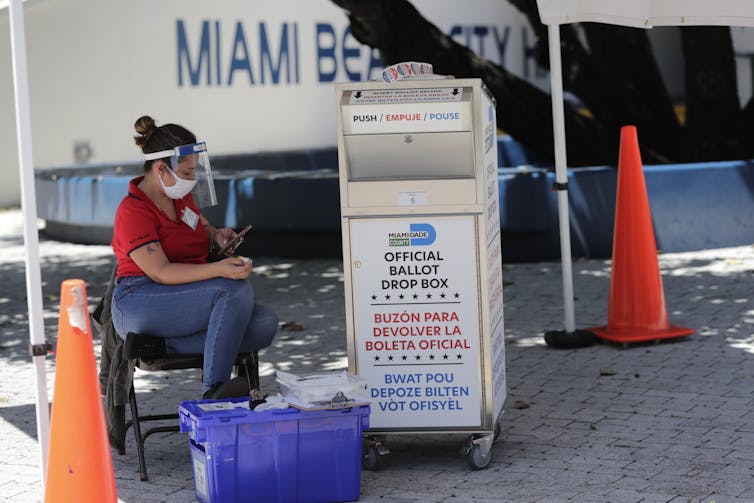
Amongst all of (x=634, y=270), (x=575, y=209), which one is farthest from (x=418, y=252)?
(x=575, y=209)

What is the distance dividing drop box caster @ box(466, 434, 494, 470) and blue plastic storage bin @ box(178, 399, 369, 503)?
0.55m

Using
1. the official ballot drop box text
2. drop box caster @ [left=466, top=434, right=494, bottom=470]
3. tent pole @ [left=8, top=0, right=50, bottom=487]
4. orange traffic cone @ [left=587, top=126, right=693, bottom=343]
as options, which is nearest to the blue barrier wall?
orange traffic cone @ [left=587, top=126, right=693, bottom=343]

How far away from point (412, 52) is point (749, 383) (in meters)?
5.24

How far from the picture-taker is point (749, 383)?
6.39 meters

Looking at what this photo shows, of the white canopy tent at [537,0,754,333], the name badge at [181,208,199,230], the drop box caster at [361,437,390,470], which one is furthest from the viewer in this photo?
the white canopy tent at [537,0,754,333]

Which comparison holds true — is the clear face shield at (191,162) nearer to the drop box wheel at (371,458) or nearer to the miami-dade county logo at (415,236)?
the miami-dade county logo at (415,236)

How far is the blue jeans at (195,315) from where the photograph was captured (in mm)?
5109

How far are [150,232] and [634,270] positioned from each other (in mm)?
3253

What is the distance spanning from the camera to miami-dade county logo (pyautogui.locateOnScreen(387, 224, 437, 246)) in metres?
5.14

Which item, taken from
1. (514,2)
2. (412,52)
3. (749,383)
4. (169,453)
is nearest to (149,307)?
(169,453)

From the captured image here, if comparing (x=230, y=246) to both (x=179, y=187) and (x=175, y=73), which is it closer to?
(x=179, y=187)

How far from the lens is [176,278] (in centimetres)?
517

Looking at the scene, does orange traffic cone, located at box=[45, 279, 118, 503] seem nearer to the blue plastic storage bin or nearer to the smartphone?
the blue plastic storage bin

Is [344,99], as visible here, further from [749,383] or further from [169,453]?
[749,383]
